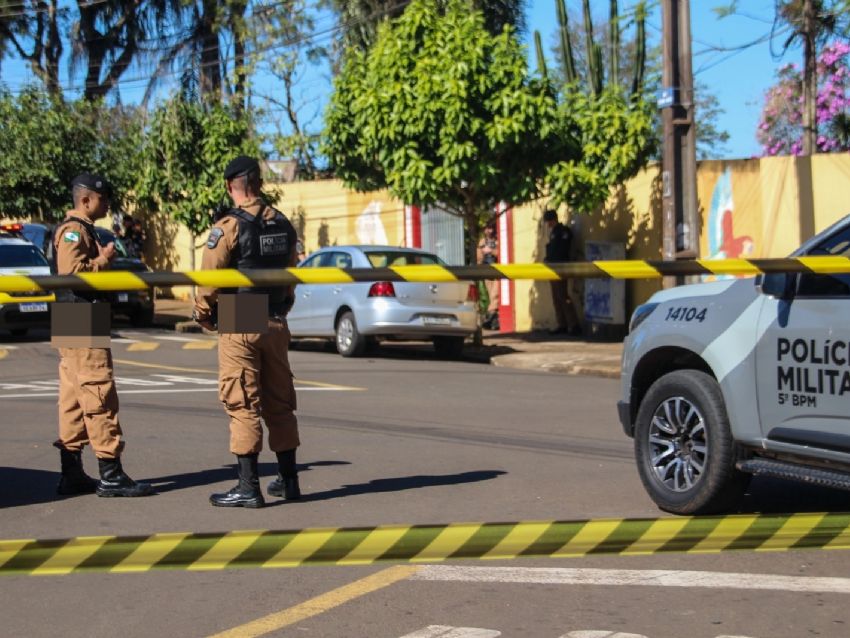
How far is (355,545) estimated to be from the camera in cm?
421

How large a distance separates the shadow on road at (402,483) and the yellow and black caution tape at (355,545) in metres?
3.16

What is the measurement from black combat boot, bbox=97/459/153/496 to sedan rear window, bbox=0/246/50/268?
13.9m

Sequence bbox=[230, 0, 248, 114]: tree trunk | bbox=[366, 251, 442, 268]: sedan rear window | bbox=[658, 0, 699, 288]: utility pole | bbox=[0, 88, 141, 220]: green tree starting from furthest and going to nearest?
bbox=[230, 0, 248, 114]: tree trunk
bbox=[0, 88, 141, 220]: green tree
bbox=[366, 251, 442, 268]: sedan rear window
bbox=[658, 0, 699, 288]: utility pole

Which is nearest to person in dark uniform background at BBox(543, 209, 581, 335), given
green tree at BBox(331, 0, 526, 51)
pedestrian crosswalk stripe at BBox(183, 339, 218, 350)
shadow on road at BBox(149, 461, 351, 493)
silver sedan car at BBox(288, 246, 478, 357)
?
silver sedan car at BBox(288, 246, 478, 357)

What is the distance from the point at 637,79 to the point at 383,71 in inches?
346

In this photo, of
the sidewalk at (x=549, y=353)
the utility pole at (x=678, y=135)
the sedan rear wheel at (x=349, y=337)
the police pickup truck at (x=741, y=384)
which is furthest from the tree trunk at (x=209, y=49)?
the police pickup truck at (x=741, y=384)

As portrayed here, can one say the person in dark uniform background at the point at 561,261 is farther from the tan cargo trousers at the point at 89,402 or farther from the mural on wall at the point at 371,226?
the tan cargo trousers at the point at 89,402

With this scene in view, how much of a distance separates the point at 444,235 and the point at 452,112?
761 centimetres

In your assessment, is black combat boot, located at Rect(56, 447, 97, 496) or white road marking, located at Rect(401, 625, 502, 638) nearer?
white road marking, located at Rect(401, 625, 502, 638)

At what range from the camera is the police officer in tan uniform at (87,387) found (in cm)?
723

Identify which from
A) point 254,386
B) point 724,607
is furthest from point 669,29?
point 724,607

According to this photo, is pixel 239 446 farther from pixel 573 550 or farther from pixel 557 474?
pixel 573 550

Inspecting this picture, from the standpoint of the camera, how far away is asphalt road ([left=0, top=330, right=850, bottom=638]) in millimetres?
4949

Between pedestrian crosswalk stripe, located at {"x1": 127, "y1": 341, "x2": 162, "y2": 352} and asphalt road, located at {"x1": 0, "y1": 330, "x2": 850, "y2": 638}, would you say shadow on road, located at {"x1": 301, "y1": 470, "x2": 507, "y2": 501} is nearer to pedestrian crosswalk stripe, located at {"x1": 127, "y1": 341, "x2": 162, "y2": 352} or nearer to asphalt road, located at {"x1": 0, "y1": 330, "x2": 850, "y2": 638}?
asphalt road, located at {"x1": 0, "y1": 330, "x2": 850, "y2": 638}
